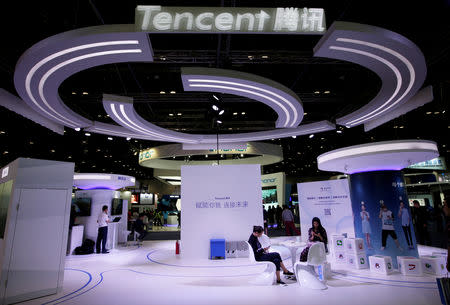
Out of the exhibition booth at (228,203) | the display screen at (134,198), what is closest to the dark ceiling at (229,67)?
the exhibition booth at (228,203)

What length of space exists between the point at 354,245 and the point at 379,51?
421 centimetres

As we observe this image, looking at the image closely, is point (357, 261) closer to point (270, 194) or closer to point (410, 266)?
point (410, 266)

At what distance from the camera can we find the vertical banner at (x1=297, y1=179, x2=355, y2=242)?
7961 millimetres

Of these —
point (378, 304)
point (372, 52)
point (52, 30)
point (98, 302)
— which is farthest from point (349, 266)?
point (52, 30)

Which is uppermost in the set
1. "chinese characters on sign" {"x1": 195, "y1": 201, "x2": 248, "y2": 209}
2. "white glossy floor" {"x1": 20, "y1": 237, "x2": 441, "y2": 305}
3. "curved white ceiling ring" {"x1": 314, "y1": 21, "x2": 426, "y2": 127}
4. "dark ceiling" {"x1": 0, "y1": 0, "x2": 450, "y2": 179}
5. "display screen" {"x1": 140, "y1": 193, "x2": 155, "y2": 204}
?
"dark ceiling" {"x1": 0, "y1": 0, "x2": 450, "y2": 179}

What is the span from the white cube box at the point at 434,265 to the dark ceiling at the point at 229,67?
4.33 meters

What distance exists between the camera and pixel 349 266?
6.25m

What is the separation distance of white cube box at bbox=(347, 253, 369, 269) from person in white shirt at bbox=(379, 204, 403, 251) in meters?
0.54

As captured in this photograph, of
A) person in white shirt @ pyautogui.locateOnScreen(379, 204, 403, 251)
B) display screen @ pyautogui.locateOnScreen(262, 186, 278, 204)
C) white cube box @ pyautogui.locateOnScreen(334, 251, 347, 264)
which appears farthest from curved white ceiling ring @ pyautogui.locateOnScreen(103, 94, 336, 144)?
display screen @ pyautogui.locateOnScreen(262, 186, 278, 204)

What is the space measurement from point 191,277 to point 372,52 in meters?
5.49

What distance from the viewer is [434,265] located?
5363mm

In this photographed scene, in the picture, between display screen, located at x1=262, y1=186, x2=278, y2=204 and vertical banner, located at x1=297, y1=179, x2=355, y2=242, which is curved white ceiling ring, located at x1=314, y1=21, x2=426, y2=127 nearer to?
vertical banner, located at x1=297, y1=179, x2=355, y2=242

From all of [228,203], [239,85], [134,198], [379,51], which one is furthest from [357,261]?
[134,198]

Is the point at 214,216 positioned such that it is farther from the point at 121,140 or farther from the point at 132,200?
the point at 132,200
